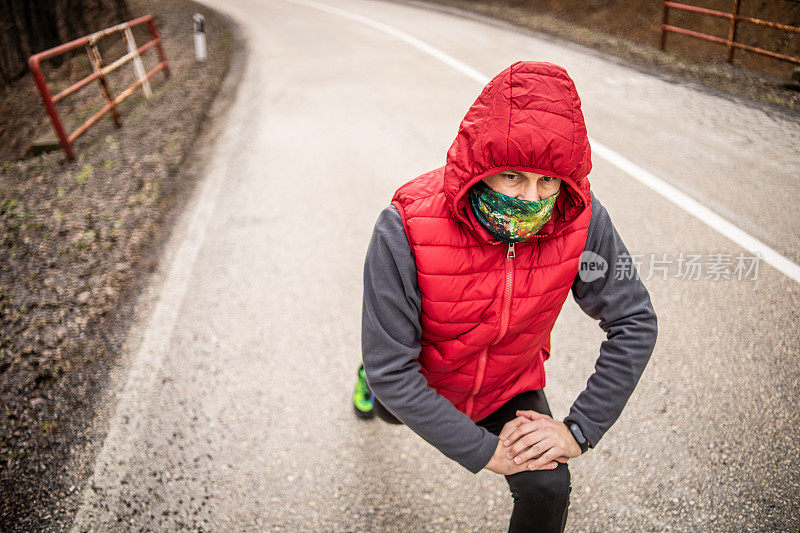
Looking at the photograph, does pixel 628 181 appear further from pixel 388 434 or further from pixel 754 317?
pixel 388 434

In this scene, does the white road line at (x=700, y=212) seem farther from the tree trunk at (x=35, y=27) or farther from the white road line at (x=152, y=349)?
the tree trunk at (x=35, y=27)

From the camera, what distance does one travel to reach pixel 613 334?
1.67 m

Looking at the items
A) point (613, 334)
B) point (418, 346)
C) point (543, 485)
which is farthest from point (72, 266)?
point (613, 334)

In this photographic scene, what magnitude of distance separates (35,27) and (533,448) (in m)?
12.7

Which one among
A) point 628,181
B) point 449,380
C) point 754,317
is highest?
point 449,380

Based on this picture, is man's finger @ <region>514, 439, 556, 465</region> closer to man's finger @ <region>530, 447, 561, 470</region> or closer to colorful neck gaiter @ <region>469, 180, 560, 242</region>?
man's finger @ <region>530, 447, 561, 470</region>

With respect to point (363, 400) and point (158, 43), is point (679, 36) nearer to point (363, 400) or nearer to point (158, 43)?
point (158, 43)

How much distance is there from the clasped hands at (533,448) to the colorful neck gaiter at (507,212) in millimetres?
657

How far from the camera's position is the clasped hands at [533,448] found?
1.51 m

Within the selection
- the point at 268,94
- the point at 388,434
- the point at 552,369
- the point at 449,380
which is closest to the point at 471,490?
the point at 388,434

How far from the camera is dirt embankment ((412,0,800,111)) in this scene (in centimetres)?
640

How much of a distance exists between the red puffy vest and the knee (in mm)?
355

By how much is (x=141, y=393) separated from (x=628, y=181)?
4292mm

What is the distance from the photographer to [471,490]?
2.14 metres
